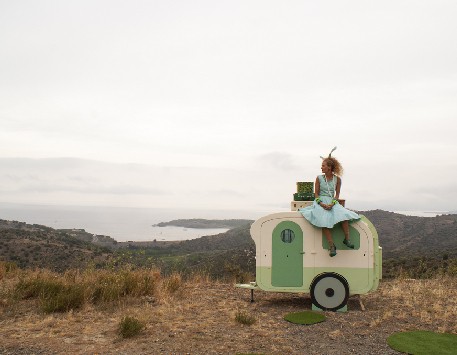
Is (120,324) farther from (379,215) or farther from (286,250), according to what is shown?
(379,215)

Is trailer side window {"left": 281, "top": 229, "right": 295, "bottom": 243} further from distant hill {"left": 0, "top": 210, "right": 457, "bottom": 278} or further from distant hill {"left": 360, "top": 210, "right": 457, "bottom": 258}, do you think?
distant hill {"left": 360, "top": 210, "right": 457, "bottom": 258}

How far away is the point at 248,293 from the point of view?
8.93 metres

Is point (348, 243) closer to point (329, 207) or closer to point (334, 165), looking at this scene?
point (329, 207)

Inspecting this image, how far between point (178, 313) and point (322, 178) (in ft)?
11.6

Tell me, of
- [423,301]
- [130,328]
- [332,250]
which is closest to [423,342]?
[332,250]

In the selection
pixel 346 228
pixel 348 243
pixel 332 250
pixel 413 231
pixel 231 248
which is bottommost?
pixel 231 248

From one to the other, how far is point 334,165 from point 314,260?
1808mm

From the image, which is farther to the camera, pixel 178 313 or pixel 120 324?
pixel 178 313

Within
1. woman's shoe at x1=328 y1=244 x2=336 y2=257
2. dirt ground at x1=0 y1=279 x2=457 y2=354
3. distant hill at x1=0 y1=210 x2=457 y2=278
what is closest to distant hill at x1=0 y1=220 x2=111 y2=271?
distant hill at x1=0 y1=210 x2=457 y2=278

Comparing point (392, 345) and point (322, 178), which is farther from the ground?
point (322, 178)

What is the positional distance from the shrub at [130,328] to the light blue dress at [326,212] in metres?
Result: 3.37

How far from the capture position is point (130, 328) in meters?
5.52

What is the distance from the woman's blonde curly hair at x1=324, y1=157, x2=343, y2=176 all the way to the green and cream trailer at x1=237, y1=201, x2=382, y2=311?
39.2 inches

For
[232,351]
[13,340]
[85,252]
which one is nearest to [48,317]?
[13,340]
